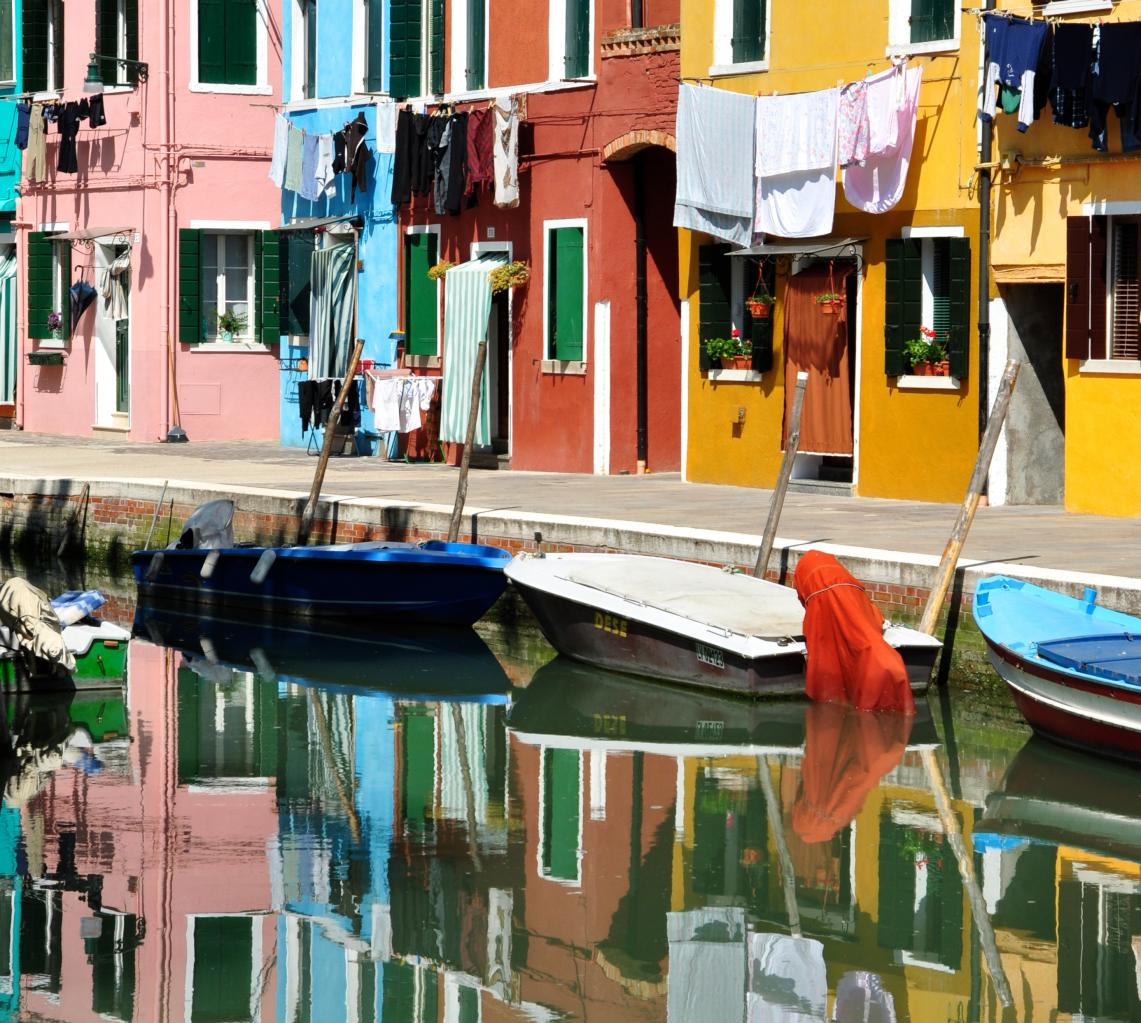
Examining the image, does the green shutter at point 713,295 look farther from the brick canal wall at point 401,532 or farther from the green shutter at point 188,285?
the green shutter at point 188,285

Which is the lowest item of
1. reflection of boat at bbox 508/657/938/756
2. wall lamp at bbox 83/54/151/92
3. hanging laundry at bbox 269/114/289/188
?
reflection of boat at bbox 508/657/938/756

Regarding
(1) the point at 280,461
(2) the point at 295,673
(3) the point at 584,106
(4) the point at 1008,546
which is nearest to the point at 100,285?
(1) the point at 280,461

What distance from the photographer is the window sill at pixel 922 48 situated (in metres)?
21.8

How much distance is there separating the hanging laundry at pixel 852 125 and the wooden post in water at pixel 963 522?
5618 mm

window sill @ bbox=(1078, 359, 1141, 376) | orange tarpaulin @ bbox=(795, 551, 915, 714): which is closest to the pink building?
window sill @ bbox=(1078, 359, 1141, 376)

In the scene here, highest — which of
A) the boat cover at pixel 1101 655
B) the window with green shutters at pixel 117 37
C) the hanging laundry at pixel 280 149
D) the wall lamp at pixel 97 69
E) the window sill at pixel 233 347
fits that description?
the window with green shutters at pixel 117 37

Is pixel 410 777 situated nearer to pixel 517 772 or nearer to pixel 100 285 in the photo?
pixel 517 772

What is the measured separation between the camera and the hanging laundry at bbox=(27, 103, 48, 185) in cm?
3375

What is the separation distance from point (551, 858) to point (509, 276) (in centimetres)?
1500

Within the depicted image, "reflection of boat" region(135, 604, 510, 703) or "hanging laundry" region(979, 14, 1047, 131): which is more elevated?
"hanging laundry" region(979, 14, 1047, 131)

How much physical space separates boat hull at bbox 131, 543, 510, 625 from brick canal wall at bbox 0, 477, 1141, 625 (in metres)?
0.65

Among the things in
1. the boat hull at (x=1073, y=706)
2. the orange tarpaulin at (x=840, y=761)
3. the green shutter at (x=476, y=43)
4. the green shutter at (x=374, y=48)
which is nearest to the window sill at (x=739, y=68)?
the green shutter at (x=476, y=43)

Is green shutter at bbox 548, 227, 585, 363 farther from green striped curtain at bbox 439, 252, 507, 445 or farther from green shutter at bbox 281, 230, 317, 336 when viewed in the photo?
green shutter at bbox 281, 230, 317, 336

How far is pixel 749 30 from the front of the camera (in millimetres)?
23984
